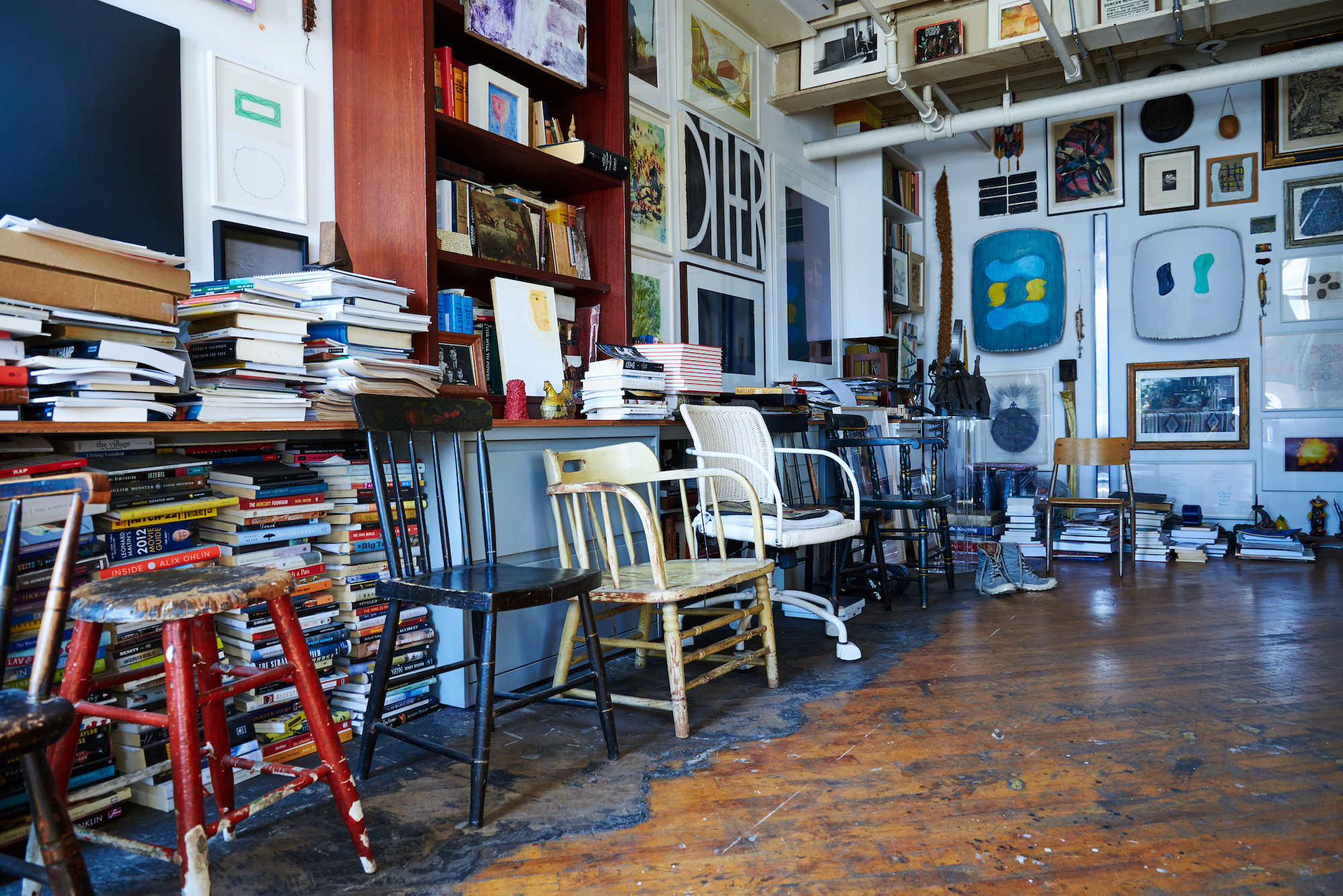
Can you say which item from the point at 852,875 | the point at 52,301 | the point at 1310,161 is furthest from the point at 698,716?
the point at 1310,161

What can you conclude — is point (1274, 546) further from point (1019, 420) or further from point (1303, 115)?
point (1303, 115)

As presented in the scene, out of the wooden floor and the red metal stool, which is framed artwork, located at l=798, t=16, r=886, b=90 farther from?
the red metal stool

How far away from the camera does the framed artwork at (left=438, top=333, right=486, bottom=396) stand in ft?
9.23

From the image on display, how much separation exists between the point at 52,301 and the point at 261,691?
0.95 metres

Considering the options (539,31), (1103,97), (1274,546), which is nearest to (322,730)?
(539,31)

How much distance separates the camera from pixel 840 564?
358 cm

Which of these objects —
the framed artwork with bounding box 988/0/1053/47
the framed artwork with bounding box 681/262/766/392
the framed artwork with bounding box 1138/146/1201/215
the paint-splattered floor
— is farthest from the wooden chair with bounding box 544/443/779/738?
the framed artwork with bounding box 1138/146/1201/215

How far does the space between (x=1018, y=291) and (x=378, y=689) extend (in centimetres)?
576

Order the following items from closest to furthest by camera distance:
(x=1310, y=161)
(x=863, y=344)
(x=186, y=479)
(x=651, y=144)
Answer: (x=186, y=479)
(x=651, y=144)
(x=1310, y=161)
(x=863, y=344)

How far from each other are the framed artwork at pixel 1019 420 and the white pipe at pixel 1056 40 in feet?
7.07

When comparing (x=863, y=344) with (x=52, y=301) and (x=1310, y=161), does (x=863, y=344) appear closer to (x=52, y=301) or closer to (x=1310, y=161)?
(x=1310, y=161)

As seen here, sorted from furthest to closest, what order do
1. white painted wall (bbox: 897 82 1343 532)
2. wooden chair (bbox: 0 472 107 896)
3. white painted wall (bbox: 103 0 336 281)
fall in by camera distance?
white painted wall (bbox: 897 82 1343 532) → white painted wall (bbox: 103 0 336 281) → wooden chair (bbox: 0 472 107 896)

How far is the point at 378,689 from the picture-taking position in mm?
1933

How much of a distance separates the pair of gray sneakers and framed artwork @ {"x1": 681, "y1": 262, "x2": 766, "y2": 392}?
1580 millimetres
